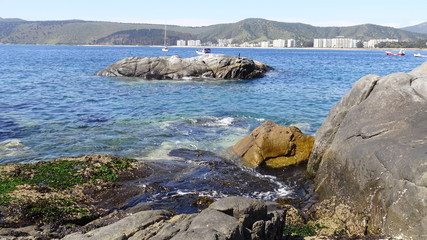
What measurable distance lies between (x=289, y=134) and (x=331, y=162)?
11.3 feet

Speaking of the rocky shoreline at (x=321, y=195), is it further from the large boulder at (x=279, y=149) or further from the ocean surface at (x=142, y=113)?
the ocean surface at (x=142, y=113)

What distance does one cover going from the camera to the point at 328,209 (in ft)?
33.5

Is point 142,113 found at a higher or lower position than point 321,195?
higher

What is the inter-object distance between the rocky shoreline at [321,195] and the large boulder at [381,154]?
26mm

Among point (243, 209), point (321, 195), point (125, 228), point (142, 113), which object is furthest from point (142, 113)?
point (243, 209)

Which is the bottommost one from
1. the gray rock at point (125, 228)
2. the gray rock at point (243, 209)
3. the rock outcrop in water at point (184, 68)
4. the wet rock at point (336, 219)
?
the wet rock at point (336, 219)

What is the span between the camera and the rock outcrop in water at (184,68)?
46.5m

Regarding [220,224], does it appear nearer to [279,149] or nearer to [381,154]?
[381,154]

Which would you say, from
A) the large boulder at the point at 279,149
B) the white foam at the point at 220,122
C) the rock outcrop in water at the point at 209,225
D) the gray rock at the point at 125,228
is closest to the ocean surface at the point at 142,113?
the white foam at the point at 220,122

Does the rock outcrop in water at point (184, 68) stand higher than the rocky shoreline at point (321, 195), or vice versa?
the rock outcrop in water at point (184, 68)

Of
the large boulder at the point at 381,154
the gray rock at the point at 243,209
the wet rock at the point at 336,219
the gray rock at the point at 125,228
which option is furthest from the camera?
the wet rock at the point at 336,219

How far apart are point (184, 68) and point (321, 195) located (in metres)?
37.1

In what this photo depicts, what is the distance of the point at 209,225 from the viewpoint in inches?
253

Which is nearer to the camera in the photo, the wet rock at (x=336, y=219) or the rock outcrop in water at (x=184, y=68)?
the wet rock at (x=336, y=219)
